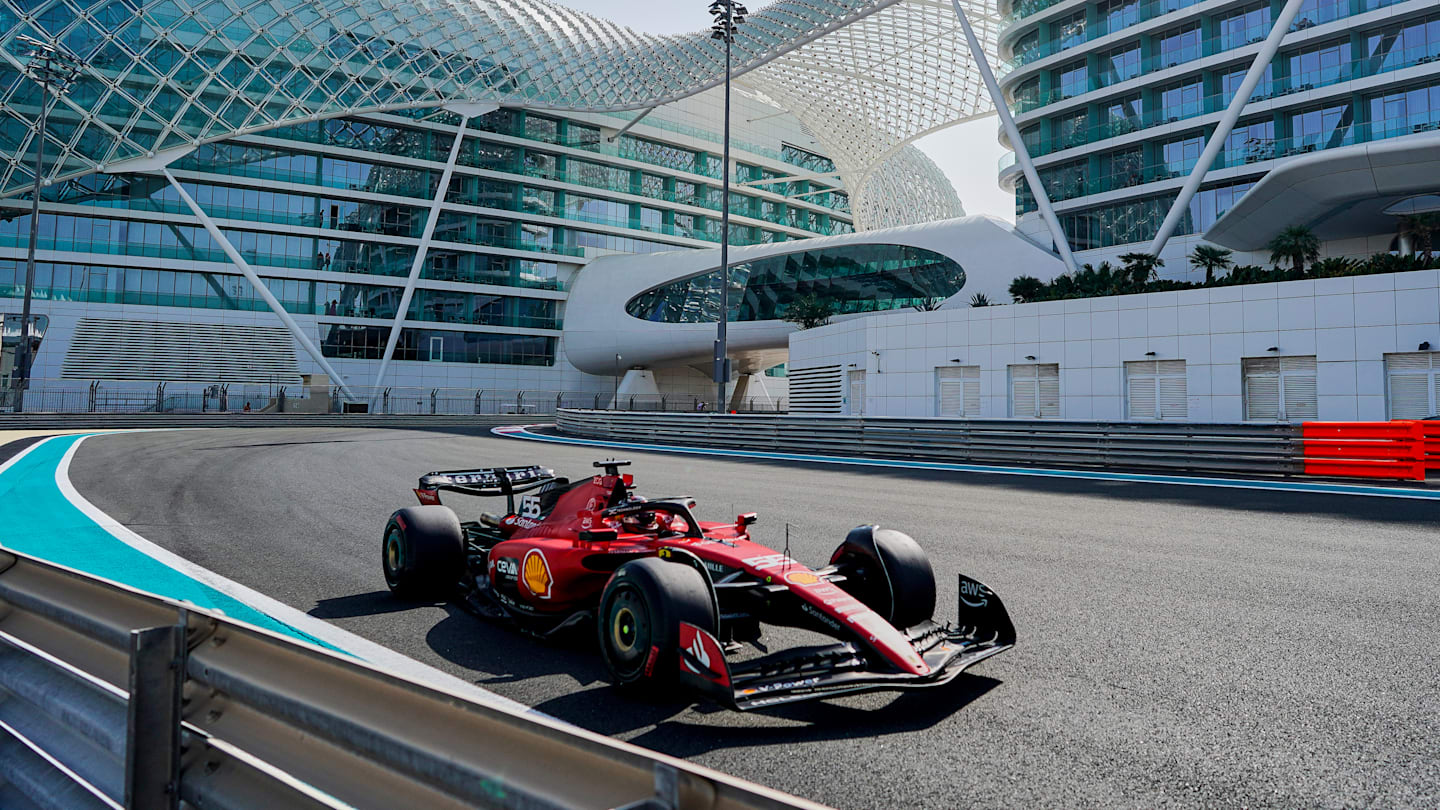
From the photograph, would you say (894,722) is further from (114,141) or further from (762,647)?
(114,141)

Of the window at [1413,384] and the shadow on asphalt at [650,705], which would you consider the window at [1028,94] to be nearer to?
the window at [1413,384]

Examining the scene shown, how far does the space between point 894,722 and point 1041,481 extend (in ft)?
38.3

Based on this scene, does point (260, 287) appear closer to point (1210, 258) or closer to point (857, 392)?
point (857, 392)

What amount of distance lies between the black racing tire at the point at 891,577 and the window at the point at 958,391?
882 inches

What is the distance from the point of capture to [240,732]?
213 cm

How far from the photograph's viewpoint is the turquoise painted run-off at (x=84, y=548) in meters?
5.37

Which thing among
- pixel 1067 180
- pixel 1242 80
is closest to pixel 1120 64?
pixel 1067 180

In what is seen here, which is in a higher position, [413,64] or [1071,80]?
[413,64]

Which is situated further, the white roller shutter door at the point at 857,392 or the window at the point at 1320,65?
the window at the point at 1320,65

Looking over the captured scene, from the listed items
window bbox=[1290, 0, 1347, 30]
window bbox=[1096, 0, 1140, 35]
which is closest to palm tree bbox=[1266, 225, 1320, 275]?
window bbox=[1290, 0, 1347, 30]

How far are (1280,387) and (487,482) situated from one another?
21.4 m

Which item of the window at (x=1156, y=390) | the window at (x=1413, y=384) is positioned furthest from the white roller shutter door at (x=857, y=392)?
the window at (x=1413, y=384)

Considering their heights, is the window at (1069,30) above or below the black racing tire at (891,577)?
above

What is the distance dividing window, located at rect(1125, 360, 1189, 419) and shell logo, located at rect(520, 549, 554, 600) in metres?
21.9
